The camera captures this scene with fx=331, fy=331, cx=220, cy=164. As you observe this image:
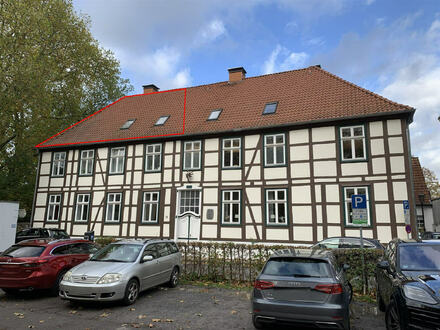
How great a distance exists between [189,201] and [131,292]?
10197 mm

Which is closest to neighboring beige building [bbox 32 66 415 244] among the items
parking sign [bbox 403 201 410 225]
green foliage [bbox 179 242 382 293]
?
parking sign [bbox 403 201 410 225]

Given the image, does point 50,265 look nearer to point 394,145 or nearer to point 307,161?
point 307,161

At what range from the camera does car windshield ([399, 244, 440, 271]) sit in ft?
18.4

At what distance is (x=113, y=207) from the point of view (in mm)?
19484

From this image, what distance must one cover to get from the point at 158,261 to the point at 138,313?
6.63ft

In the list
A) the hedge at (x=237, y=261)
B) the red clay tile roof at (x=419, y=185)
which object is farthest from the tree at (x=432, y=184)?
the hedge at (x=237, y=261)

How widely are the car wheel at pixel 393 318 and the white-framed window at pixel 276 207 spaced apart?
1037cm

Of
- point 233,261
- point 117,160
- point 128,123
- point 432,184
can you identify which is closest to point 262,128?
point 233,261

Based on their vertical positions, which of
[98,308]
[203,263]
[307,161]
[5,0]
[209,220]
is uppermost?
[5,0]

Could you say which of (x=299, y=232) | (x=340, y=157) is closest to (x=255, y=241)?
(x=299, y=232)

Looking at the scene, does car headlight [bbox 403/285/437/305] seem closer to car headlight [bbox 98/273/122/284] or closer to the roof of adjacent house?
car headlight [bbox 98/273/122/284]

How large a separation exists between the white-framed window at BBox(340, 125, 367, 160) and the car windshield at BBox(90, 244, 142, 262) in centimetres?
1058

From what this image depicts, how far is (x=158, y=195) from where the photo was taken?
18.5 metres

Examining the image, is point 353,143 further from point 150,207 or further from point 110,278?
point 110,278
